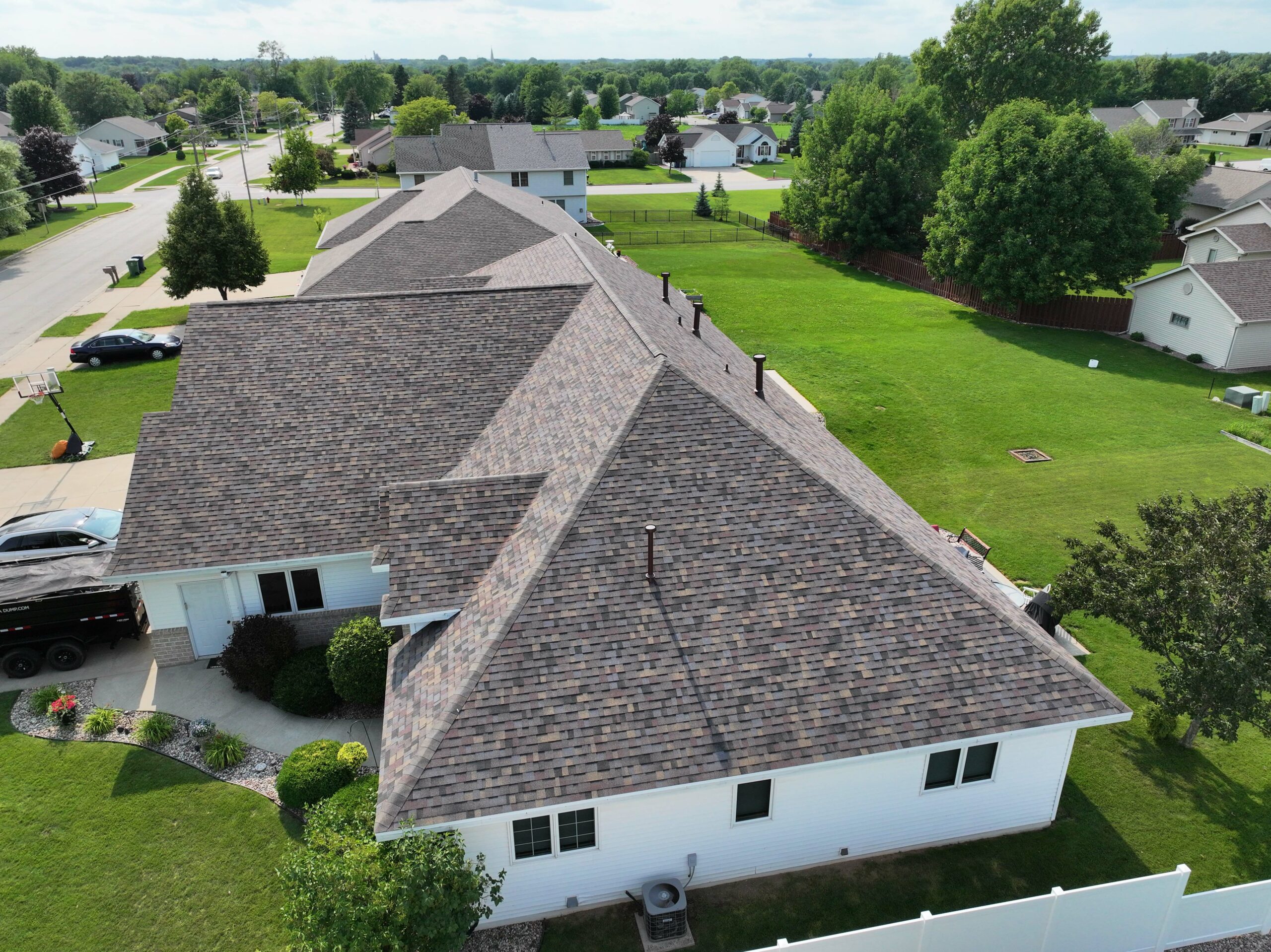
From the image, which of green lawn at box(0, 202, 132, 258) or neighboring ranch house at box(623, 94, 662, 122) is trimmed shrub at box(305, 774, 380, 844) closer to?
green lawn at box(0, 202, 132, 258)

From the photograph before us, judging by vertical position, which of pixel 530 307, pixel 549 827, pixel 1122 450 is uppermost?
pixel 530 307

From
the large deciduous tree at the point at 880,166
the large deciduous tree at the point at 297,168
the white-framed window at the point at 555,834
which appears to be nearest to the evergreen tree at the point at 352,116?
the large deciduous tree at the point at 297,168

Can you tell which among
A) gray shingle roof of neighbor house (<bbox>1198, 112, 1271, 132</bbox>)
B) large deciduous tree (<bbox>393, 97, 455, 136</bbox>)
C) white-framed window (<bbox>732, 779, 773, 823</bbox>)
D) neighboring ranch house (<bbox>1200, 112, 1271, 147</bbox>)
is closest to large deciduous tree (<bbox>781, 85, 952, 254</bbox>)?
white-framed window (<bbox>732, 779, 773, 823</bbox>)

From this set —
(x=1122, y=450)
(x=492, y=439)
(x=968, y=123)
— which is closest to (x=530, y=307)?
(x=492, y=439)

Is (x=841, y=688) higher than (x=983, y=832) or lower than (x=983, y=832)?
higher

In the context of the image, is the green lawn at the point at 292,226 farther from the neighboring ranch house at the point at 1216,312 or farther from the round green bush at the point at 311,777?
the neighboring ranch house at the point at 1216,312

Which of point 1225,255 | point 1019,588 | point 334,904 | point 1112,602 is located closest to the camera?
point 334,904

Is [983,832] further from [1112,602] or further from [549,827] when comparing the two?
[549,827]
